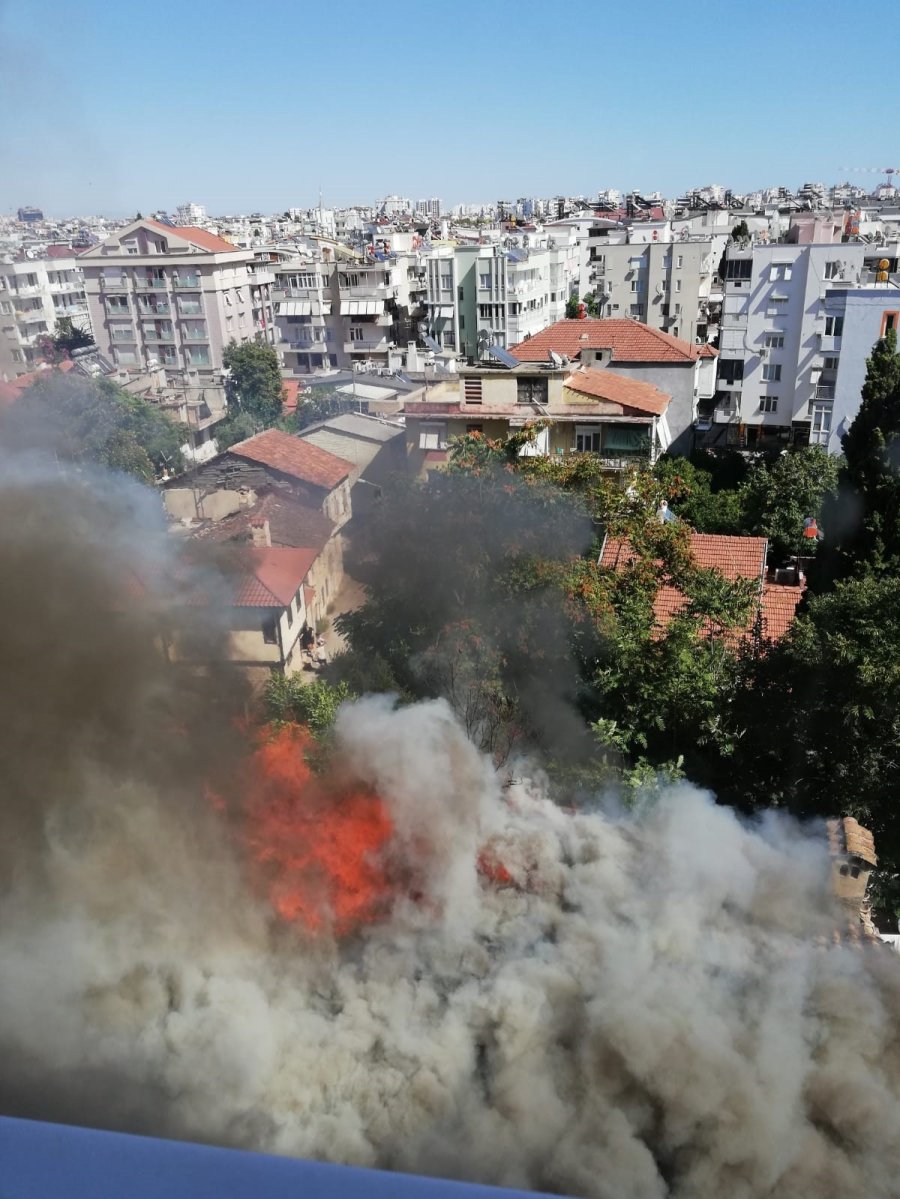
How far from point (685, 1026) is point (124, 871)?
4.79 meters

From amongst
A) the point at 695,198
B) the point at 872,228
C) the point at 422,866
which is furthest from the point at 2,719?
the point at 695,198

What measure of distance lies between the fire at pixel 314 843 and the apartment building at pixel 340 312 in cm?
3020

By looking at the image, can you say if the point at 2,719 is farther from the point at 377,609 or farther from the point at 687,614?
the point at 687,614

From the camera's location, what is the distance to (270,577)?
12703 mm

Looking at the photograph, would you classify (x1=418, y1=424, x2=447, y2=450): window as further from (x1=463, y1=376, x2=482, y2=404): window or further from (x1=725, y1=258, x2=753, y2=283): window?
(x1=725, y1=258, x2=753, y2=283): window

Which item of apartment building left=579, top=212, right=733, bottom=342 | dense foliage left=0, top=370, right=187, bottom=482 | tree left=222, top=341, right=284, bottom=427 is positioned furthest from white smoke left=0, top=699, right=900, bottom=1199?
apartment building left=579, top=212, right=733, bottom=342

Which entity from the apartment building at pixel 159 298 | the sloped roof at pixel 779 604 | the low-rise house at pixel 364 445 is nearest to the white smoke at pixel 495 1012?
the sloped roof at pixel 779 604

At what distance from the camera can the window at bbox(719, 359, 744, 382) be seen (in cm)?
2956

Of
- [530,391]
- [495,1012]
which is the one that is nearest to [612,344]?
[530,391]

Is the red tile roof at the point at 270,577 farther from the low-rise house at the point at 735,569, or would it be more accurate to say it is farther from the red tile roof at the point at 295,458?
the red tile roof at the point at 295,458

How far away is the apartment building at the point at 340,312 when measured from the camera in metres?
38.2

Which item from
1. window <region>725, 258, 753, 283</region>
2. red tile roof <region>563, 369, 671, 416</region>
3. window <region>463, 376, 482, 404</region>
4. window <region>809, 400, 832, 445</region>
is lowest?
window <region>809, 400, 832, 445</region>

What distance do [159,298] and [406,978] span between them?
3034cm

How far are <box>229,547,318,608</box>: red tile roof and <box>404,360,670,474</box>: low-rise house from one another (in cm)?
670
